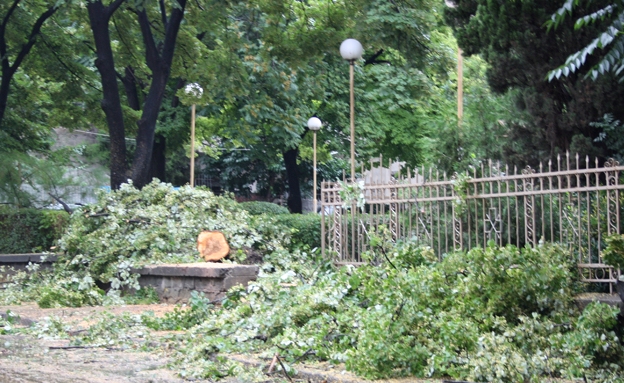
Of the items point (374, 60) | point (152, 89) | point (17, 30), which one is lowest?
point (152, 89)

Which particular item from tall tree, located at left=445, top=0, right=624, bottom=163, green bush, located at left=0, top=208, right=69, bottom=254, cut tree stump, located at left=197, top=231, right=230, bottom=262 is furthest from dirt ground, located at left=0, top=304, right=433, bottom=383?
green bush, located at left=0, top=208, right=69, bottom=254

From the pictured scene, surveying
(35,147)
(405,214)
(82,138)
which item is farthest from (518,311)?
(82,138)

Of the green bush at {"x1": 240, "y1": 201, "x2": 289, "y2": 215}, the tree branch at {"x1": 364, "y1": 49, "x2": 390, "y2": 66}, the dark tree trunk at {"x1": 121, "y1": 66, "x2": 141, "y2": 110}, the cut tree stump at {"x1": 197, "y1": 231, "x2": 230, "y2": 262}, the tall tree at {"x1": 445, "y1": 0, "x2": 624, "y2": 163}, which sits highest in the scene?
the tree branch at {"x1": 364, "y1": 49, "x2": 390, "y2": 66}

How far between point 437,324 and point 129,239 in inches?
292

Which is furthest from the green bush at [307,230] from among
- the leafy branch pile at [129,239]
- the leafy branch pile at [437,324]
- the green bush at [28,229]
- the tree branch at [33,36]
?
the leafy branch pile at [437,324]

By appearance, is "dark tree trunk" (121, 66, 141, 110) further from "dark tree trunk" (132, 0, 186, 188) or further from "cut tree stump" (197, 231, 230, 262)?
"cut tree stump" (197, 231, 230, 262)

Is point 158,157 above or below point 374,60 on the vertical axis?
below

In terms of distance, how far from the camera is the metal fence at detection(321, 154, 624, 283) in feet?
24.9

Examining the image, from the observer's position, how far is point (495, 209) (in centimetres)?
859

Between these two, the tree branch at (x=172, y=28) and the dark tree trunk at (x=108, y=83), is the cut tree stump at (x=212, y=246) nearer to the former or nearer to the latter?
the dark tree trunk at (x=108, y=83)

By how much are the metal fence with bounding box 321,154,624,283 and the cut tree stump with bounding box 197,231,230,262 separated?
1691 millimetres

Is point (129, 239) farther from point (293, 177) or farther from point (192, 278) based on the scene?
point (293, 177)

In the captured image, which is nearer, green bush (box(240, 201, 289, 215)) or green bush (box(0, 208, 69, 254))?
green bush (box(0, 208, 69, 254))

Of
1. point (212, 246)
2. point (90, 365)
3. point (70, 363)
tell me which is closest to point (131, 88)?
point (212, 246)
